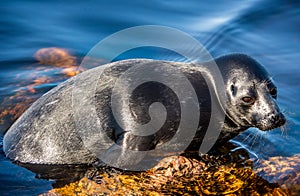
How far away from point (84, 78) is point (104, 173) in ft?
4.26

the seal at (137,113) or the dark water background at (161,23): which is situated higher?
the dark water background at (161,23)

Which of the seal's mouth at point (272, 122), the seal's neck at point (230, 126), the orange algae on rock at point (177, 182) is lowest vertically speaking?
the orange algae on rock at point (177, 182)

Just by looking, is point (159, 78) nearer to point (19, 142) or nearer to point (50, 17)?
point (19, 142)

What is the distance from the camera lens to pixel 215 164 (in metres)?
6.99

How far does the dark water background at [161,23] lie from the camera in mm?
10430

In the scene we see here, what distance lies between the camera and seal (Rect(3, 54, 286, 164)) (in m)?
6.56

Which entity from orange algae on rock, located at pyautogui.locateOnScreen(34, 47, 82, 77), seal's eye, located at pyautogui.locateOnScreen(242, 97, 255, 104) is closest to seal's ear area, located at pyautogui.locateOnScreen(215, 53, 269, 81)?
seal's eye, located at pyautogui.locateOnScreen(242, 97, 255, 104)

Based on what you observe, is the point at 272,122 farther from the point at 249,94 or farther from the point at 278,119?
the point at 249,94

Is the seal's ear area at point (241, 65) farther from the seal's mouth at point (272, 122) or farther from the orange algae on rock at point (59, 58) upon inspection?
the orange algae on rock at point (59, 58)

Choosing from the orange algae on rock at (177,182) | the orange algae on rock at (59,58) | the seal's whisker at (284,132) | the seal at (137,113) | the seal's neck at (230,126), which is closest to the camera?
the orange algae on rock at (177,182)

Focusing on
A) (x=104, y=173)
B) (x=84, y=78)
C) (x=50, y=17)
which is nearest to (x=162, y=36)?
(x=50, y=17)

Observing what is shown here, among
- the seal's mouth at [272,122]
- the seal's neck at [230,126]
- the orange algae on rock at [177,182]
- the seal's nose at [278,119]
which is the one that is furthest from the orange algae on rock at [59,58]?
the seal's nose at [278,119]

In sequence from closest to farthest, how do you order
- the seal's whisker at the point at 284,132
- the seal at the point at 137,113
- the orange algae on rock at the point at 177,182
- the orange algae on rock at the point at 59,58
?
the orange algae on rock at the point at 177,182 < the seal at the point at 137,113 < the seal's whisker at the point at 284,132 < the orange algae on rock at the point at 59,58

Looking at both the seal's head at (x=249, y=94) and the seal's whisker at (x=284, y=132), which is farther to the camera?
the seal's whisker at (x=284, y=132)
